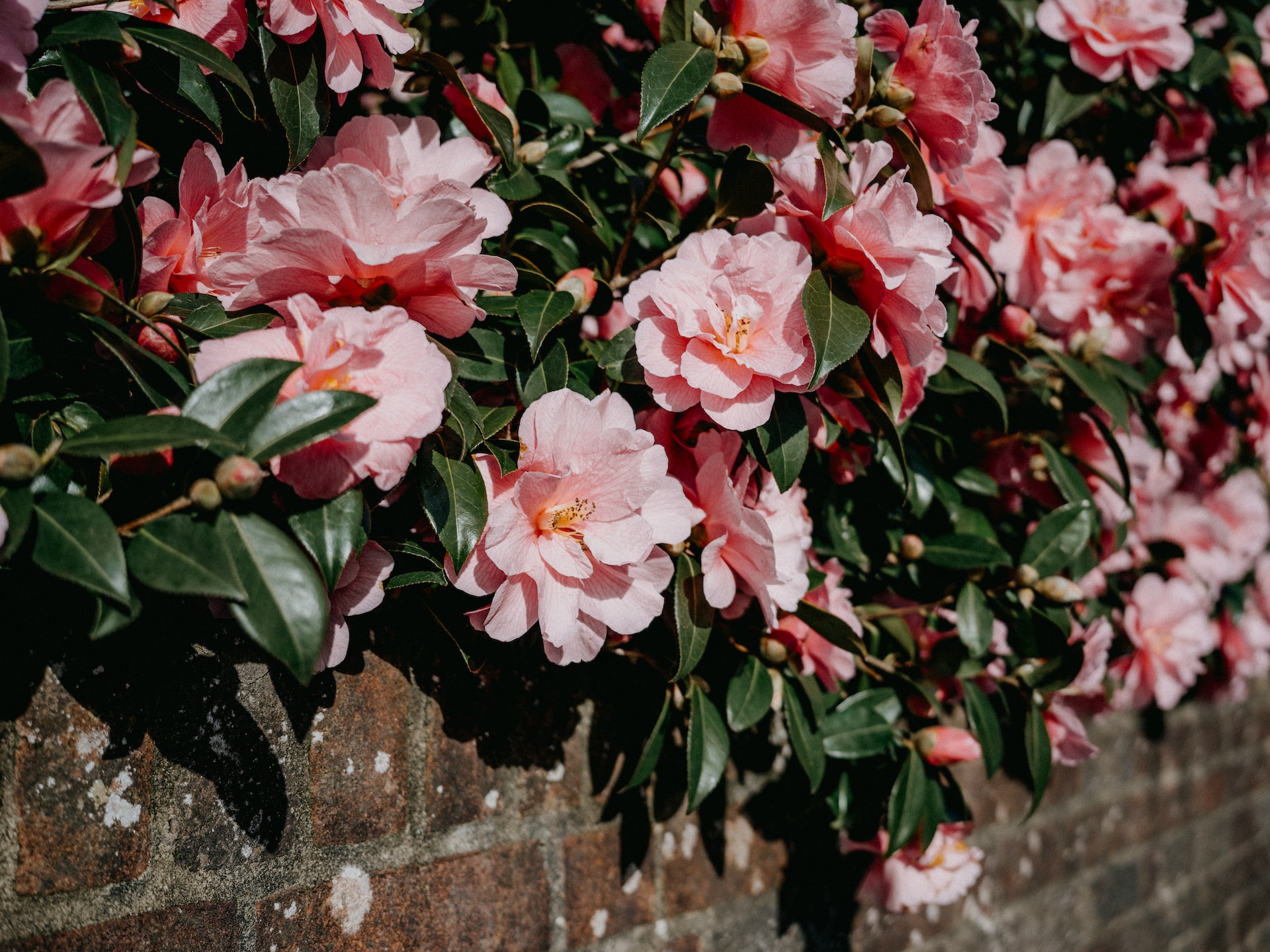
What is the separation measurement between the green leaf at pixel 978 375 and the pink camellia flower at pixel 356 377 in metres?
0.63

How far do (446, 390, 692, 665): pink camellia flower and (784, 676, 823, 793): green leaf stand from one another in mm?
341

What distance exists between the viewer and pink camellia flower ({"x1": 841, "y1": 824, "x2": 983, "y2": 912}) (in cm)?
112

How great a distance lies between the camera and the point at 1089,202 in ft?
3.81

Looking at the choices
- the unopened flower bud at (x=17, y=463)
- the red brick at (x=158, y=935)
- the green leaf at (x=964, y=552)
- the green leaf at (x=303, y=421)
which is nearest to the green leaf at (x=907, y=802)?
the green leaf at (x=964, y=552)

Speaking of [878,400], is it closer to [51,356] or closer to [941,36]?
[941,36]

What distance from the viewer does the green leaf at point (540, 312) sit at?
0.70m

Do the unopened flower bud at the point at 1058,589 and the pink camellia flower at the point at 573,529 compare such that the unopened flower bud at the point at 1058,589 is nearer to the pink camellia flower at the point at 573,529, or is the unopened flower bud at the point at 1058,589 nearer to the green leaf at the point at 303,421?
the pink camellia flower at the point at 573,529

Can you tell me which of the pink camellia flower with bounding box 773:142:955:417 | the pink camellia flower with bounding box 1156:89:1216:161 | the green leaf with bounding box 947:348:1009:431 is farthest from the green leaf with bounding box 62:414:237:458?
the pink camellia flower with bounding box 1156:89:1216:161

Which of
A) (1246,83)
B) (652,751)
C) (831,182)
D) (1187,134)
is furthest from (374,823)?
(1246,83)

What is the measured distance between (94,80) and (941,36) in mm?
684

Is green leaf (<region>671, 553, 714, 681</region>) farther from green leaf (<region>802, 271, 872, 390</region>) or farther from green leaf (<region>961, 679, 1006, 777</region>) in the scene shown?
green leaf (<region>961, 679, 1006, 777</region>)

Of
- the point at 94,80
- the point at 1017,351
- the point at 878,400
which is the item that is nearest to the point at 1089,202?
the point at 1017,351

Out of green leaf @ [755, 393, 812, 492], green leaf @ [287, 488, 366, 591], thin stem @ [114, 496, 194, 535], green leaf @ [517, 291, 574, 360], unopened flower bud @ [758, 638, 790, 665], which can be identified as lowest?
unopened flower bud @ [758, 638, 790, 665]

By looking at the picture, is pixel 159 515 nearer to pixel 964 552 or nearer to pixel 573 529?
pixel 573 529
